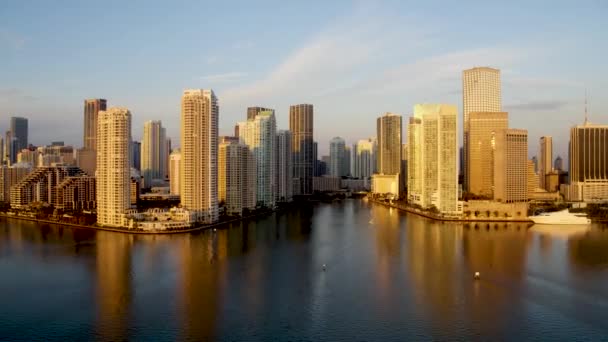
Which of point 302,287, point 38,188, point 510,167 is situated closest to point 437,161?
point 510,167

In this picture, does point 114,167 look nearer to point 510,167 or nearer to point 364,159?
point 510,167

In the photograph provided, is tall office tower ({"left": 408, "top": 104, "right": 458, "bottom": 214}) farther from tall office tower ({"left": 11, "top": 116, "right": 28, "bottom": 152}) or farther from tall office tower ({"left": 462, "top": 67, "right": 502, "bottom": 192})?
tall office tower ({"left": 11, "top": 116, "right": 28, "bottom": 152})

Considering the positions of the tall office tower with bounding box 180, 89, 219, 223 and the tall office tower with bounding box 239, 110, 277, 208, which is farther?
the tall office tower with bounding box 239, 110, 277, 208

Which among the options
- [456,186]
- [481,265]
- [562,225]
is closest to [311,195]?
[456,186]

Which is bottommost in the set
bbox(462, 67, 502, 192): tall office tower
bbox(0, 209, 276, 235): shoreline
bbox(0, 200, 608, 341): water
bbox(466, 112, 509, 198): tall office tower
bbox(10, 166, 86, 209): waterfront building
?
bbox(0, 200, 608, 341): water

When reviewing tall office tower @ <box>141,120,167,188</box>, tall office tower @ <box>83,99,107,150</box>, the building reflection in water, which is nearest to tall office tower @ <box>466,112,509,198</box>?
the building reflection in water

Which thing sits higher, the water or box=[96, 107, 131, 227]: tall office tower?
box=[96, 107, 131, 227]: tall office tower
